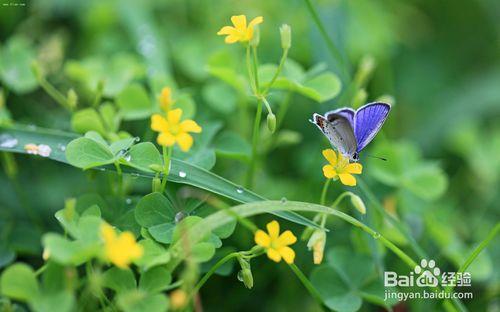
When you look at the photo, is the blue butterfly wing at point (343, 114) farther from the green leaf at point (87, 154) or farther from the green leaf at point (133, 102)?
the green leaf at point (133, 102)

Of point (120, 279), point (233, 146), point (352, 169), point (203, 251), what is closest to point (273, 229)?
point (203, 251)

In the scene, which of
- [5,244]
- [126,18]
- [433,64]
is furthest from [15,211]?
[433,64]

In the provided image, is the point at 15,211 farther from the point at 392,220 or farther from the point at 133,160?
the point at 392,220

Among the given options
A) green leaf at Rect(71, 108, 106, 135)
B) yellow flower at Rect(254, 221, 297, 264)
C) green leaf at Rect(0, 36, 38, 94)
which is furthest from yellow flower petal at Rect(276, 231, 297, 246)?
green leaf at Rect(0, 36, 38, 94)

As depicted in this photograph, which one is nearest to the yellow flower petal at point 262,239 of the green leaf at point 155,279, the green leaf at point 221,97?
the green leaf at point 155,279

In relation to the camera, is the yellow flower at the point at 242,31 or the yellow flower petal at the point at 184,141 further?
the yellow flower at the point at 242,31

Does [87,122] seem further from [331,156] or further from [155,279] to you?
[331,156]

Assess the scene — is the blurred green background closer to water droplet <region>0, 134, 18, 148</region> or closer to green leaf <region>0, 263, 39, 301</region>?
water droplet <region>0, 134, 18, 148</region>
